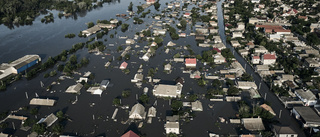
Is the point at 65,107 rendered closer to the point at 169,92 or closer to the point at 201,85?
the point at 169,92

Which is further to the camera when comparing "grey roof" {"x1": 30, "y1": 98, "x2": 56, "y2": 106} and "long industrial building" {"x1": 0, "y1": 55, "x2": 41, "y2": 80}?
"long industrial building" {"x1": 0, "y1": 55, "x2": 41, "y2": 80}

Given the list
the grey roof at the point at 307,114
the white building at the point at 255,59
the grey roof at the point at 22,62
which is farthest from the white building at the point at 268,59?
the grey roof at the point at 22,62

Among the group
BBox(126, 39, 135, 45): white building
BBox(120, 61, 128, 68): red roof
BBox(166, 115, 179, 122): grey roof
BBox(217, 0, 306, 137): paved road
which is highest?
BBox(126, 39, 135, 45): white building

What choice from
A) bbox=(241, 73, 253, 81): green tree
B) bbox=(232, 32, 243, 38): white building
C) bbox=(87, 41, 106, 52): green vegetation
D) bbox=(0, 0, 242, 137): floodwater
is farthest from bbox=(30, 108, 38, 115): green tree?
bbox=(232, 32, 243, 38): white building

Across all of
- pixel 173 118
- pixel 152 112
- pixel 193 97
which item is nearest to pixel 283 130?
pixel 193 97

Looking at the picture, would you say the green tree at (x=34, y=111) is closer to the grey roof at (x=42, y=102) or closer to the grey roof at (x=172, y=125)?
the grey roof at (x=42, y=102)

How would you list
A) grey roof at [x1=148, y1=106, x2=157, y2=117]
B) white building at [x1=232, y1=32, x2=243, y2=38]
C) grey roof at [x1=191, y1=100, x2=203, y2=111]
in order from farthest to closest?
white building at [x1=232, y1=32, x2=243, y2=38]
grey roof at [x1=191, y1=100, x2=203, y2=111]
grey roof at [x1=148, y1=106, x2=157, y2=117]

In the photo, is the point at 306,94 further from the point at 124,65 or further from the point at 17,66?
the point at 17,66

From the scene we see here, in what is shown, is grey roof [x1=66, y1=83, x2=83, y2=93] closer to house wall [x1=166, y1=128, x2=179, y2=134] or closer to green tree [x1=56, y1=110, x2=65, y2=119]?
green tree [x1=56, y1=110, x2=65, y2=119]
